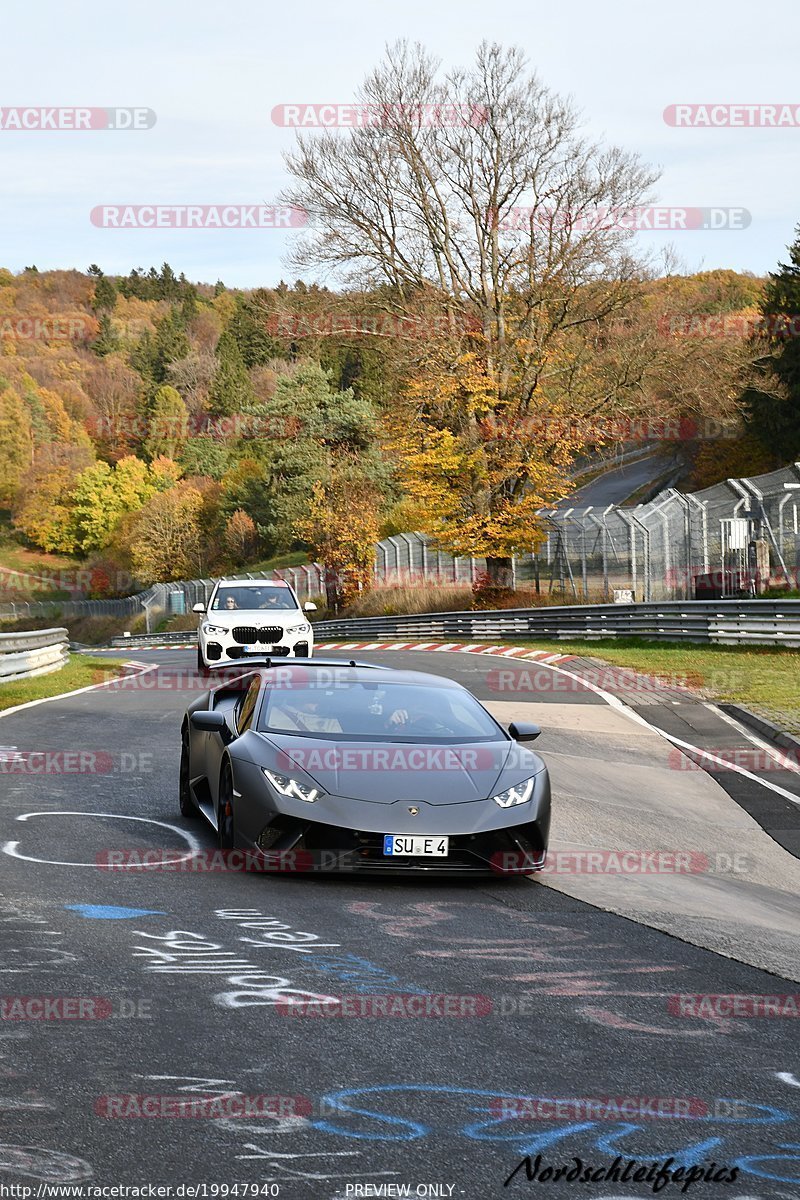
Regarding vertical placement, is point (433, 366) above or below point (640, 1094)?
above

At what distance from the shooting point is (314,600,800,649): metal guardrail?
91.6 feet

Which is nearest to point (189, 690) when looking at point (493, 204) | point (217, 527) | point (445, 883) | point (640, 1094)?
point (445, 883)

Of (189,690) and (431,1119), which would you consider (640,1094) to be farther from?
(189,690)

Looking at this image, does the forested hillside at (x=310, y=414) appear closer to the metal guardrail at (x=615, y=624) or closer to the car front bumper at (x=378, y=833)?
the metal guardrail at (x=615, y=624)

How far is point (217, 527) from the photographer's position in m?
110

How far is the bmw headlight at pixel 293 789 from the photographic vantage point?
330 inches

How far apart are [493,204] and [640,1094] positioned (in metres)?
42.2

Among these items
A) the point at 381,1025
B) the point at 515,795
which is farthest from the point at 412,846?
the point at 381,1025

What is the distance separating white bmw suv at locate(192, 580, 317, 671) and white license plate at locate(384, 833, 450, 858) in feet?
56.1

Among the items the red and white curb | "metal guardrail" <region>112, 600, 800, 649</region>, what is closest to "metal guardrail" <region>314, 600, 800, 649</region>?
"metal guardrail" <region>112, 600, 800, 649</region>

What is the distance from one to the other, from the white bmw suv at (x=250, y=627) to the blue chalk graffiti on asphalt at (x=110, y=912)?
17.9 m

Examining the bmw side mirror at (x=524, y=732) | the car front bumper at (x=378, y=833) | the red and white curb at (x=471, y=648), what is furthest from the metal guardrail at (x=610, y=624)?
the car front bumper at (x=378, y=833)

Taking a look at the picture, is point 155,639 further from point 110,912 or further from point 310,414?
point 110,912

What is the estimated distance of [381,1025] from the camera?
526 centimetres
